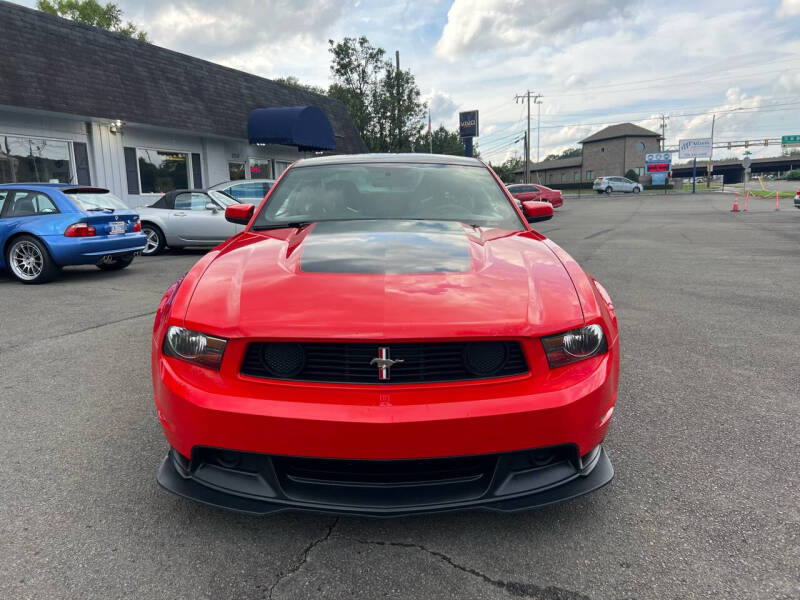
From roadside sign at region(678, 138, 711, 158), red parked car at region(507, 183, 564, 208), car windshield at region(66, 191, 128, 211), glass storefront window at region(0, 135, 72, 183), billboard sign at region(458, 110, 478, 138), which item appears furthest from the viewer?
roadside sign at region(678, 138, 711, 158)

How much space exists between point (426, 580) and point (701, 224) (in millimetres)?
20044

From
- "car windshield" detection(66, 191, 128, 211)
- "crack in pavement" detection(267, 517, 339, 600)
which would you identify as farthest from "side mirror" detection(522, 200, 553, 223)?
"car windshield" detection(66, 191, 128, 211)

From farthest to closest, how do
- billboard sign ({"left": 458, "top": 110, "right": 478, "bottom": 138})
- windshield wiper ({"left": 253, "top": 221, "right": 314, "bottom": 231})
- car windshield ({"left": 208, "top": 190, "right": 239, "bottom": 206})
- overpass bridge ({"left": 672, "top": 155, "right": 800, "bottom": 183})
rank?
1. overpass bridge ({"left": 672, "top": 155, "right": 800, "bottom": 183})
2. billboard sign ({"left": 458, "top": 110, "right": 478, "bottom": 138})
3. car windshield ({"left": 208, "top": 190, "right": 239, "bottom": 206})
4. windshield wiper ({"left": 253, "top": 221, "right": 314, "bottom": 231})

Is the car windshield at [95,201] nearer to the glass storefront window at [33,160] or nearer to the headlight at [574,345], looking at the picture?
the glass storefront window at [33,160]

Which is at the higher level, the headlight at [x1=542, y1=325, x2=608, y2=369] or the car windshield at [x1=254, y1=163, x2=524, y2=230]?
the car windshield at [x1=254, y1=163, x2=524, y2=230]

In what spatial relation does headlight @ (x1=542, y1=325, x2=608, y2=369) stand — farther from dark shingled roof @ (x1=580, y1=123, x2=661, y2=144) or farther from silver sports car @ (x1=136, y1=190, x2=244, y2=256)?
dark shingled roof @ (x1=580, y1=123, x2=661, y2=144)

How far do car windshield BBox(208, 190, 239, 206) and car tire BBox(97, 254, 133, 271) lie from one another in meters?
2.74

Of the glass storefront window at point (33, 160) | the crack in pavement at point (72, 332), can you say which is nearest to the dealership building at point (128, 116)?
the glass storefront window at point (33, 160)

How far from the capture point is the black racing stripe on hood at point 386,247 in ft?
7.44

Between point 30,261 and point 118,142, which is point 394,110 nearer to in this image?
point 118,142

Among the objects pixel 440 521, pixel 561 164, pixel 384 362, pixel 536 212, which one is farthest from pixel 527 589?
pixel 561 164

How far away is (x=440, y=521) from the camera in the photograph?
7.13ft

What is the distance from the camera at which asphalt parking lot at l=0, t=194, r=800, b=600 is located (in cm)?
185

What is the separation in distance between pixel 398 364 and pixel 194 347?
0.75m
